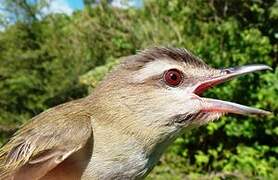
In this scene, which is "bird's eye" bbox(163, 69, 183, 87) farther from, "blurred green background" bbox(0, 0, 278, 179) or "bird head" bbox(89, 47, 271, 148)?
"blurred green background" bbox(0, 0, 278, 179)

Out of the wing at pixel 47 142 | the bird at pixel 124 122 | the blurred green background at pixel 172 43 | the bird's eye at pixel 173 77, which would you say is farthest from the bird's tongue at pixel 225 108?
the blurred green background at pixel 172 43

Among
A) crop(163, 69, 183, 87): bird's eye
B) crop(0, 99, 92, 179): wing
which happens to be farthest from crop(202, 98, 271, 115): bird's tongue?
crop(0, 99, 92, 179): wing

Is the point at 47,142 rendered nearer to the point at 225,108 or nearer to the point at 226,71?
the point at 225,108

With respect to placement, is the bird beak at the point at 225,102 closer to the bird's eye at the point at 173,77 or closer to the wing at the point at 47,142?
the bird's eye at the point at 173,77

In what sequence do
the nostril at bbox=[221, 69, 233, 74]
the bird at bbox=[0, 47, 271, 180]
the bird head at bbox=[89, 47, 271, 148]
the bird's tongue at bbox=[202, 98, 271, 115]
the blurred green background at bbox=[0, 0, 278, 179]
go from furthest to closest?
the blurred green background at bbox=[0, 0, 278, 179] < the nostril at bbox=[221, 69, 233, 74] < the bird's tongue at bbox=[202, 98, 271, 115] < the bird head at bbox=[89, 47, 271, 148] < the bird at bbox=[0, 47, 271, 180]

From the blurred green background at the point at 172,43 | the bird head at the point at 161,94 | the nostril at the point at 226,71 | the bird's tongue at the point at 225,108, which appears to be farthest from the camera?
the blurred green background at the point at 172,43

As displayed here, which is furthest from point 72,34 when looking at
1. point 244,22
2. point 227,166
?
point 227,166
